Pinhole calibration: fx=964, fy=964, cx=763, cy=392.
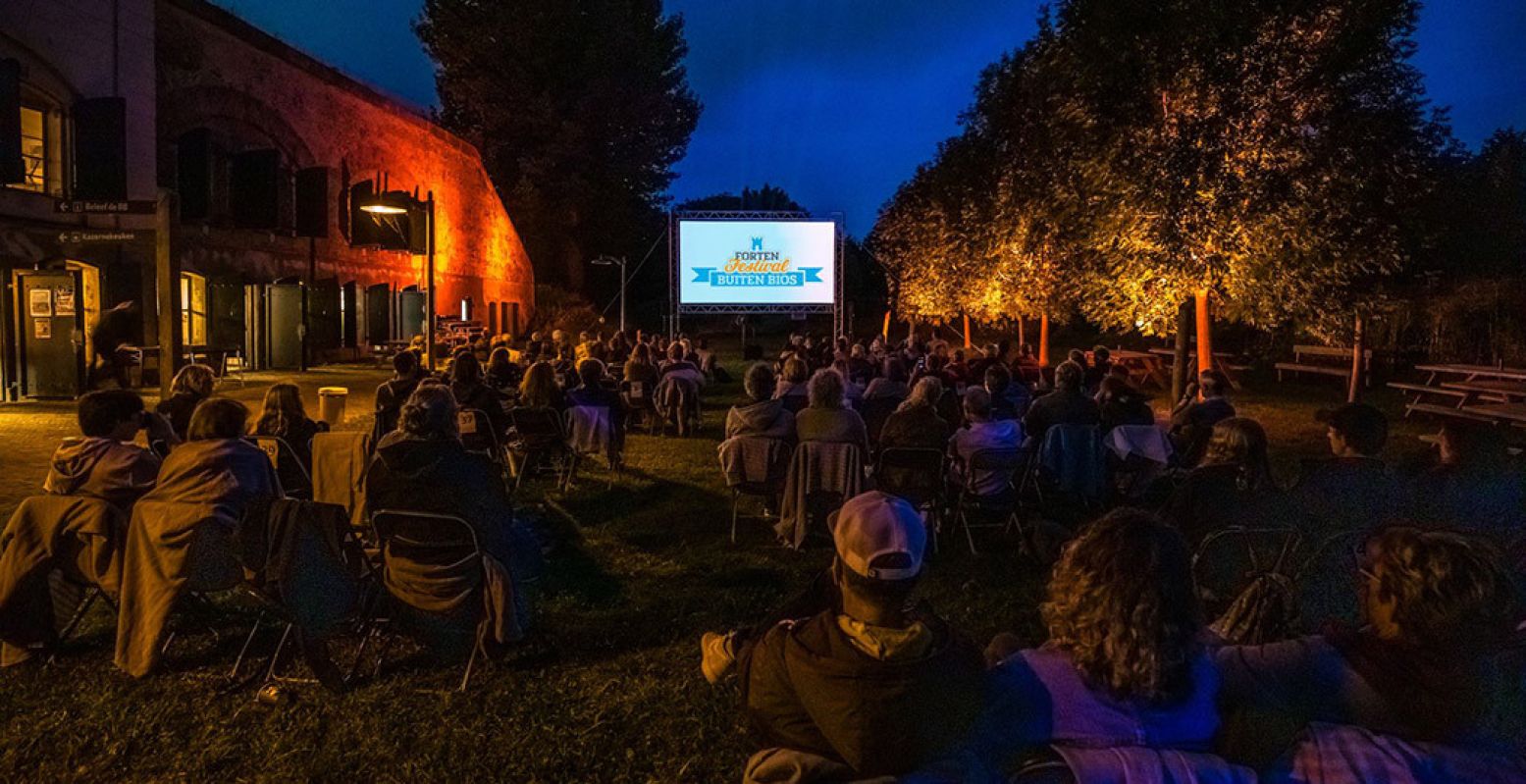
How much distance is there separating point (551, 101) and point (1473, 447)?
3656 cm

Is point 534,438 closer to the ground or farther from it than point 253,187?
closer to the ground

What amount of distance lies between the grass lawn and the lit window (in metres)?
12.6

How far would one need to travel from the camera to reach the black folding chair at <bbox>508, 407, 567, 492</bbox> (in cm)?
802

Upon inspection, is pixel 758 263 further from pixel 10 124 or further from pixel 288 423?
pixel 288 423

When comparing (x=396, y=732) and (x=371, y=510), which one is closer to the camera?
(x=396, y=732)

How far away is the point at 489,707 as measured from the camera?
376cm

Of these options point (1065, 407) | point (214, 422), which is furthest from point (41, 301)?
point (1065, 407)

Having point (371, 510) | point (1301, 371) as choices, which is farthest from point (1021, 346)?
point (371, 510)

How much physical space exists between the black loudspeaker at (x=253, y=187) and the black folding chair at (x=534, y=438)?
41.7 ft

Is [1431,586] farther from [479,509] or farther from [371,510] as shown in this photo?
[371,510]

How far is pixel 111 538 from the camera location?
396 cm

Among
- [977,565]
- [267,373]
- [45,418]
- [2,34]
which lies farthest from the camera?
[267,373]

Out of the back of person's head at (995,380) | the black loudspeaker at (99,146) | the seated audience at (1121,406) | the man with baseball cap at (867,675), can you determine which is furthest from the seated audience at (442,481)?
the black loudspeaker at (99,146)

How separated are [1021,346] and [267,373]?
50.5 feet
